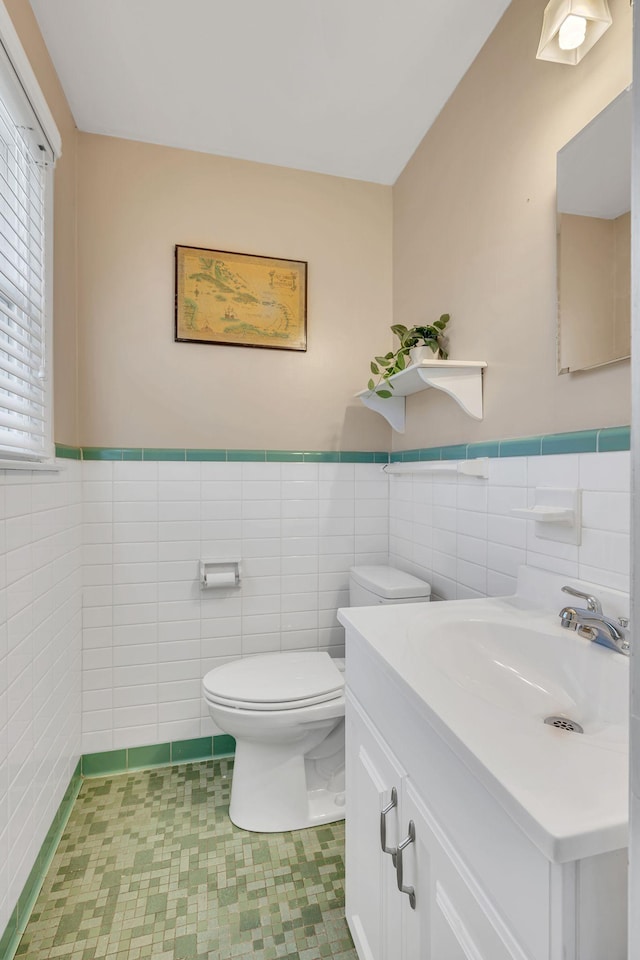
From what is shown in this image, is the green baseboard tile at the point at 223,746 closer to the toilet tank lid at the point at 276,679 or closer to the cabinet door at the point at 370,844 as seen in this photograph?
the toilet tank lid at the point at 276,679

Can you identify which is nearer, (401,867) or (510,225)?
(401,867)

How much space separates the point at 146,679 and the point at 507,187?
2.11 meters

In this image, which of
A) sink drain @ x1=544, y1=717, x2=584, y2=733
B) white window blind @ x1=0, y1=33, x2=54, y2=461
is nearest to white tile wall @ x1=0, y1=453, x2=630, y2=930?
white window blind @ x1=0, y1=33, x2=54, y2=461

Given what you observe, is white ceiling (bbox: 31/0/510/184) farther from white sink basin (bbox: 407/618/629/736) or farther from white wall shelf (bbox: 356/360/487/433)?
white sink basin (bbox: 407/618/629/736)

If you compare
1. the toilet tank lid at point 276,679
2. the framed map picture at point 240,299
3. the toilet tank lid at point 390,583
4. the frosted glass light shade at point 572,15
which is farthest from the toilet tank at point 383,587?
the frosted glass light shade at point 572,15

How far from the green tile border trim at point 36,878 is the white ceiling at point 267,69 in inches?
95.5

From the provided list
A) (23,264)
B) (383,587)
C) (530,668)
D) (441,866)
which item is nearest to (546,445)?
(530,668)

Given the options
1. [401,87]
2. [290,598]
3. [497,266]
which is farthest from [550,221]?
[290,598]

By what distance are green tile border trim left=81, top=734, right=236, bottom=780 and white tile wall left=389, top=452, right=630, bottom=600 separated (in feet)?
3.51

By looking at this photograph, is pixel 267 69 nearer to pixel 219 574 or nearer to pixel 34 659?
pixel 219 574

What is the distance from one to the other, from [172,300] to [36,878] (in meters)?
1.95

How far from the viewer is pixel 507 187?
1.34 meters

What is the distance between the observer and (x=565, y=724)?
2.67 ft

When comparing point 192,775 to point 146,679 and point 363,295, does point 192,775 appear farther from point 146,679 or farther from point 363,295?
point 363,295
